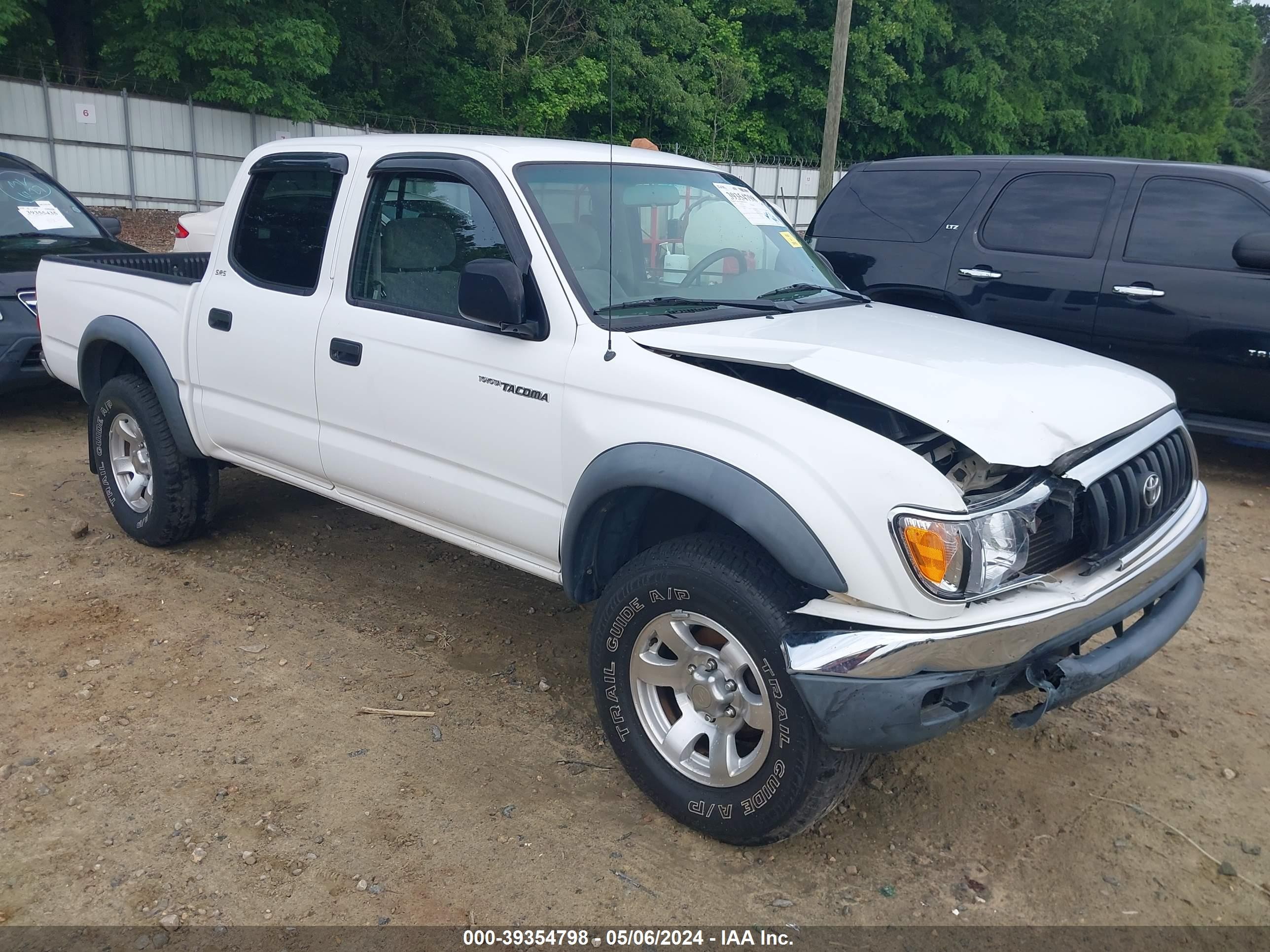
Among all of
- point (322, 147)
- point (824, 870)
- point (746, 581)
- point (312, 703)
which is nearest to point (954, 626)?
point (746, 581)

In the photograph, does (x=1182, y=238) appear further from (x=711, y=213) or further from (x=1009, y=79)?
(x=1009, y=79)

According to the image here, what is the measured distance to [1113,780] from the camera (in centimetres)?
344

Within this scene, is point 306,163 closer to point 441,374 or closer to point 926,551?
point 441,374

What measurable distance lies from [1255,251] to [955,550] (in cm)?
476

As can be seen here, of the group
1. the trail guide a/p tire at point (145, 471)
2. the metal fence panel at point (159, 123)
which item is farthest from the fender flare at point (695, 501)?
the metal fence panel at point (159, 123)

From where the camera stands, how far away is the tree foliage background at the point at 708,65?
22359 millimetres

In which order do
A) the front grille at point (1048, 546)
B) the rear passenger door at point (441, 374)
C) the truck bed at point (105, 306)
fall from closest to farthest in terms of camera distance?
the front grille at point (1048, 546) < the rear passenger door at point (441, 374) < the truck bed at point (105, 306)

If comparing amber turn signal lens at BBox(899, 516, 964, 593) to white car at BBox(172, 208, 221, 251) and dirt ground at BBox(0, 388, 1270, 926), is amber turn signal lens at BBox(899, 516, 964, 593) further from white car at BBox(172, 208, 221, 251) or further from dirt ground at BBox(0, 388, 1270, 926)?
white car at BBox(172, 208, 221, 251)

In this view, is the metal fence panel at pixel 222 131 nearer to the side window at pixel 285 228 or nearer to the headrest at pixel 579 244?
the side window at pixel 285 228

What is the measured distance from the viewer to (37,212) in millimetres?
8023

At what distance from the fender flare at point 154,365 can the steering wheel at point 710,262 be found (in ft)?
8.10

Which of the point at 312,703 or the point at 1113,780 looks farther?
the point at 312,703

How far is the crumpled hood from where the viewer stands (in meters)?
2.75

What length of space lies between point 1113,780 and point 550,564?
2.00 meters
